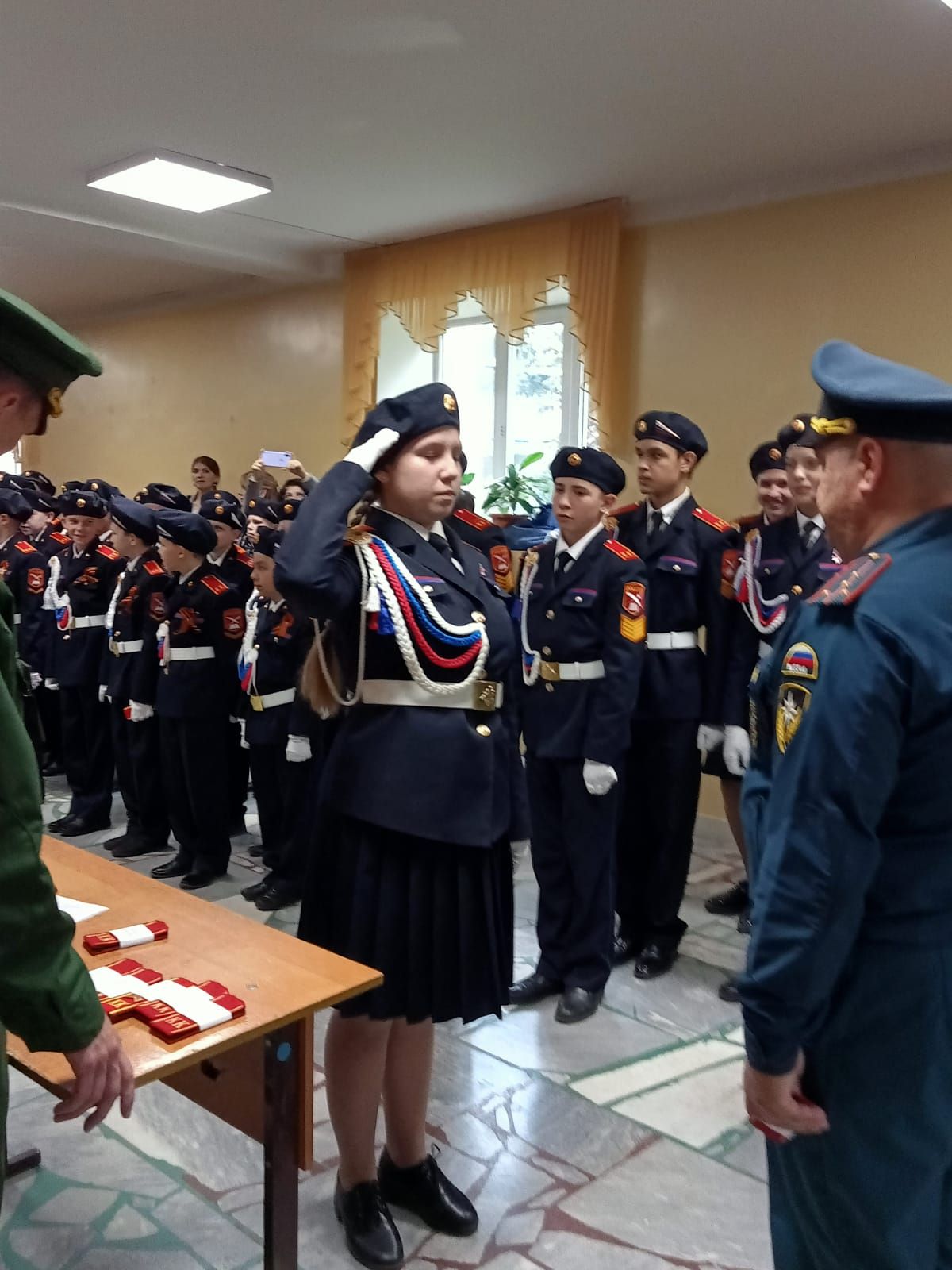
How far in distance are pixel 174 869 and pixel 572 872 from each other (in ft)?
6.47

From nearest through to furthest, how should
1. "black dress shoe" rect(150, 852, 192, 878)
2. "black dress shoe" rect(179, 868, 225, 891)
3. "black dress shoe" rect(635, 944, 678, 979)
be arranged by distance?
"black dress shoe" rect(635, 944, 678, 979)
"black dress shoe" rect(179, 868, 225, 891)
"black dress shoe" rect(150, 852, 192, 878)

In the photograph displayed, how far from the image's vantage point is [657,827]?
3.66m

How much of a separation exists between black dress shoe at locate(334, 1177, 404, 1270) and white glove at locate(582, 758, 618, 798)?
1.31 meters

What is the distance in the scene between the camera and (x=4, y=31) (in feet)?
12.5

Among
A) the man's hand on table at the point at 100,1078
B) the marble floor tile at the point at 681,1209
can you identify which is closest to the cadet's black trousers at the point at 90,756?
the marble floor tile at the point at 681,1209

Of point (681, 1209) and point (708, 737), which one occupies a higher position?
point (708, 737)

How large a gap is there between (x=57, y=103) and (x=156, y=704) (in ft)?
8.31

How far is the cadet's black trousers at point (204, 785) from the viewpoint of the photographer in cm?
444

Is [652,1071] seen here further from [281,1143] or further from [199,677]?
[199,677]

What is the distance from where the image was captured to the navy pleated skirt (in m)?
2.00

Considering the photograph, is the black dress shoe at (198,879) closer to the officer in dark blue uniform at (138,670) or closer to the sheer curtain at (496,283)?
the officer in dark blue uniform at (138,670)

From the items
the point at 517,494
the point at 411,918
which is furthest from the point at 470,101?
the point at 411,918

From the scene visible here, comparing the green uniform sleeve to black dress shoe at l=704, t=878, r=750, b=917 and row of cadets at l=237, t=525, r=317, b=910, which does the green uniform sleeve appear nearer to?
row of cadets at l=237, t=525, r=317, b=910

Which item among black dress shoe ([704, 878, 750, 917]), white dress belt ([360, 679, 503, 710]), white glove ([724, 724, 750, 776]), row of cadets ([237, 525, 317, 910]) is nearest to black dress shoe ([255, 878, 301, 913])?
row of cadets ([237, 525, 317, 910])
